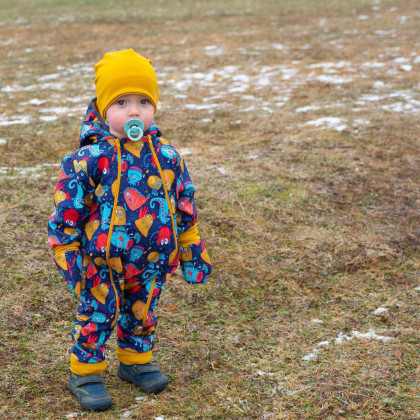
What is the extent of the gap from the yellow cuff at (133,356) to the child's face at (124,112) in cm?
109

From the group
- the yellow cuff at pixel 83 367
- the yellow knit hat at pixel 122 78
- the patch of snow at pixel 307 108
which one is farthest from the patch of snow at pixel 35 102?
the yellow cuff at pixel 83 367

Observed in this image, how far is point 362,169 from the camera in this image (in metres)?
5.55

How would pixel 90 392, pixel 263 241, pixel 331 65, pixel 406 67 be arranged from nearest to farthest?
pixel 90 392
pixel 263 241
pixel 406 67
pixel 331 65

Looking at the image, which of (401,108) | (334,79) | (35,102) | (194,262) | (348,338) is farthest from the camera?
(334,79)

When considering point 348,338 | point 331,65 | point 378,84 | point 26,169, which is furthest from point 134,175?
point 331,65

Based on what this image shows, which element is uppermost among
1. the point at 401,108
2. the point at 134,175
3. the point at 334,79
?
the point at 134,175

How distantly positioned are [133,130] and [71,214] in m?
0.45

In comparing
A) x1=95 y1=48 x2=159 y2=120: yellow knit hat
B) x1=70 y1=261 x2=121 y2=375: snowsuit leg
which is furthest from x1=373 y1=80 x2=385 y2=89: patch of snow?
x1=70 y1=261 x2=121 y2=375: snowsuit leg

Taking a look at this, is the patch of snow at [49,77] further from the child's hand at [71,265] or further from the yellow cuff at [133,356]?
the child's hand at [71,265]

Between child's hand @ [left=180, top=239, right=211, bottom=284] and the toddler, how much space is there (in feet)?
0.32

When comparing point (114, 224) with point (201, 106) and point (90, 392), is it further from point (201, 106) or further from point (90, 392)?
point (201, 106)

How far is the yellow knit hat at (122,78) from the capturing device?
7.89ft

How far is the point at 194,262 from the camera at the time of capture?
2.75 m

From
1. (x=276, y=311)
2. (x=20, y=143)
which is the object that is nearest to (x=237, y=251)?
(x=276, y=311)
